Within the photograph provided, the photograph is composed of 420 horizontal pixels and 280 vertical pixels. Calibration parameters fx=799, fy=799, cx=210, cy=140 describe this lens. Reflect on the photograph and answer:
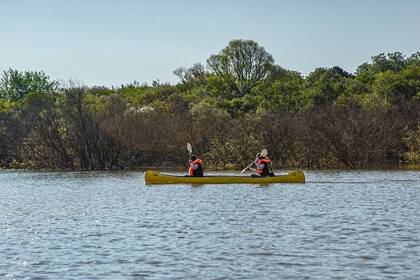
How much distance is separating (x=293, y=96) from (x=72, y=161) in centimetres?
2591

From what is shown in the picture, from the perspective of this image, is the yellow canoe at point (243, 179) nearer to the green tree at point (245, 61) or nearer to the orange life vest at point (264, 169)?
the orange life vest at point (264, 169)

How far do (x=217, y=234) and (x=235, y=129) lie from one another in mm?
37707

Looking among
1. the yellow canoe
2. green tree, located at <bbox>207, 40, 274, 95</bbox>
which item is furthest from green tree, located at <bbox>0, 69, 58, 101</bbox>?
the yellow canoe

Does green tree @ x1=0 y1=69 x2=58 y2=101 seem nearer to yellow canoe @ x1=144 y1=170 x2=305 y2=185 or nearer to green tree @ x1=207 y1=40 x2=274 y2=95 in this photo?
green tree @ x1=207 y1=40 x2=274 y2=95

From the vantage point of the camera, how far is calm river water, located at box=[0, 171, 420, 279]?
14.8 meters

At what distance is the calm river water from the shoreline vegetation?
18.4 m

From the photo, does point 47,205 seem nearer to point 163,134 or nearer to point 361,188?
point 361,188

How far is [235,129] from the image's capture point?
5706 centimetres

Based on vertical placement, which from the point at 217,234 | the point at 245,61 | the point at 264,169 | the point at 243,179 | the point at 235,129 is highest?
the point at 245,61

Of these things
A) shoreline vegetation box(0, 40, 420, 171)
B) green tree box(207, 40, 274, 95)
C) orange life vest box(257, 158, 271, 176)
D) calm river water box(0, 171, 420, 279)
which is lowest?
calm river water box(0, 171, 420, 279)

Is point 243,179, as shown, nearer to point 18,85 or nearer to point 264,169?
point 264,169

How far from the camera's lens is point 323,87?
76312 millimetres

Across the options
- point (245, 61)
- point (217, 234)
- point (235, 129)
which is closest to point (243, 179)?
point (217, 234)

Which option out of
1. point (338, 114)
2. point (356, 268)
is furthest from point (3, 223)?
point (338, 114)
